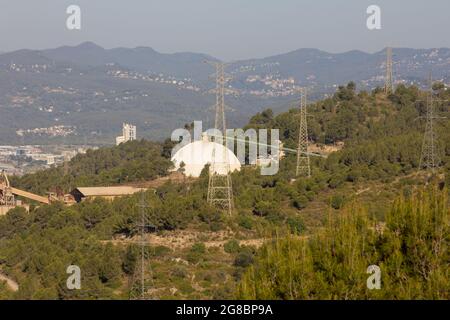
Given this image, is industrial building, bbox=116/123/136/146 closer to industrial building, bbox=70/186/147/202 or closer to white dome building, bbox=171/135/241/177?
white dome building, bbox=171/135/241/177

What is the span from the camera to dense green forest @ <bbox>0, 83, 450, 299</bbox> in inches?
827

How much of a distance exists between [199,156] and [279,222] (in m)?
17.4

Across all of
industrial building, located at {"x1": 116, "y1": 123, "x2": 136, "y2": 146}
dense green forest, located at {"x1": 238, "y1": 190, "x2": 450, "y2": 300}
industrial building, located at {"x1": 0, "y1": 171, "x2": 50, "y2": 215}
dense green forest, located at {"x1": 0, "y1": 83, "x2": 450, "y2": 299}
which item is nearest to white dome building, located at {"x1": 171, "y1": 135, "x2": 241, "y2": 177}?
dense green forest, located at {"x1": 0, "y1": 83, "x2": 450, "y2": 299}

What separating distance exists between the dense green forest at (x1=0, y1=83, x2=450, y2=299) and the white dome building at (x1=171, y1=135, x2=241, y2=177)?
3.88ft

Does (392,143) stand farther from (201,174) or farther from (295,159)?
(201,174)

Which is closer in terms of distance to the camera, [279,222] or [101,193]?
[279,222]

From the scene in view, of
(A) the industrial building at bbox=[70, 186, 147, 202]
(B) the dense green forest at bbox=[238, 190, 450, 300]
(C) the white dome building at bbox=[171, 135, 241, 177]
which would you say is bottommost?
(A) the industrial building at bbox=[70, 186, 147, 202]

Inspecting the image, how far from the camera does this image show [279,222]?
128 feet

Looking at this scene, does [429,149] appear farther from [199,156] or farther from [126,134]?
[126,134]

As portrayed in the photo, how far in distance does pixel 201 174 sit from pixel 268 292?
109 ft

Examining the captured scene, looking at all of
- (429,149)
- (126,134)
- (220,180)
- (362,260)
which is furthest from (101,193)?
(126,134)

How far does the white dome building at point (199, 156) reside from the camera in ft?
179

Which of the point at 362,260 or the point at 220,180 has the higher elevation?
the point at 362,260
